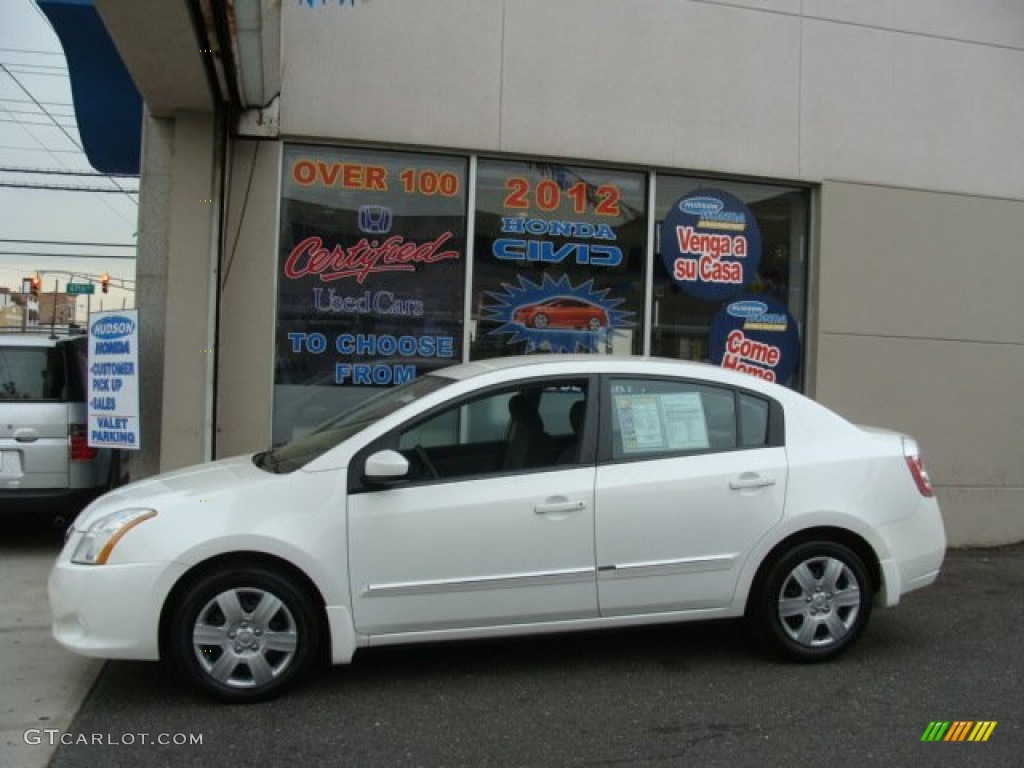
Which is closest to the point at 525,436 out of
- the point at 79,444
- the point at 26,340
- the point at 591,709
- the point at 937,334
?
the point at 591,709

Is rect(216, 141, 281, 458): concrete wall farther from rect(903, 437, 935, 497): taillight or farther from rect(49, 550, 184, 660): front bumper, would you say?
rect(903, 437, 935, 497): taillight

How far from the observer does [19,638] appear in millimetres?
5410

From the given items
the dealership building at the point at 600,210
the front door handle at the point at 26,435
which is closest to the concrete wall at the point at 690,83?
the dealership building at the point at 600,210

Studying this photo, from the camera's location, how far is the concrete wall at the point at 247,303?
7.63m

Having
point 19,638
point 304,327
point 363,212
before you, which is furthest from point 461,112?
point 19,638

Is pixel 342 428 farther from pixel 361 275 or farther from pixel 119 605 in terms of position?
pixel 361 275

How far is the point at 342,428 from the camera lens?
501cm

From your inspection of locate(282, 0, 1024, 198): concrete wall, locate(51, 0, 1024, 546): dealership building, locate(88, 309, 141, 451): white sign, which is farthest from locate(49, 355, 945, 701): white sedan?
locate(282, 0, 1024, 198): concrete wall

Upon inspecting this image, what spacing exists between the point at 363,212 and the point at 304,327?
1071 mm

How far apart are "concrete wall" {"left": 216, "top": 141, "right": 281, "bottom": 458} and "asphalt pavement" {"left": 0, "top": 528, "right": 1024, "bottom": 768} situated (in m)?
2.97

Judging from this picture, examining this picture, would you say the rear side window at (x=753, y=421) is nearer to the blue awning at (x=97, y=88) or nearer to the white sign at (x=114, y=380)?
the white sign at (x=114, y=380)

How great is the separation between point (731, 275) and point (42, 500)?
607cm

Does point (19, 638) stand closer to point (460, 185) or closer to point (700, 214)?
point (460, 185)

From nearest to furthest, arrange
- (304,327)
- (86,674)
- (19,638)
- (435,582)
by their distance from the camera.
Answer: (435,582)
(86,674)
(19,638)
(304,327)
